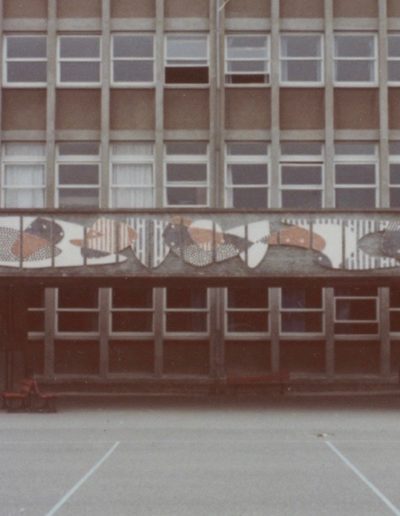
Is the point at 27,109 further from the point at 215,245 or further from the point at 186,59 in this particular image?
the point at 215,245

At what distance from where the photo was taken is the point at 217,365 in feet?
109

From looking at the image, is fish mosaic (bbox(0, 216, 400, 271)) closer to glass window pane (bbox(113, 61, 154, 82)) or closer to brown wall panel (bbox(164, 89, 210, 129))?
brown wall panel (bbox(164, 89, 210, 129))

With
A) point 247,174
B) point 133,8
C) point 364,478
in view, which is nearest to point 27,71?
point 133,8

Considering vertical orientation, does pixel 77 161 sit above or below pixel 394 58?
below

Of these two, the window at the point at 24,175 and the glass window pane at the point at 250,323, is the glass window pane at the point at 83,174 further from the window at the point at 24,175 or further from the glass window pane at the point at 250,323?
the glass window pane at the point at 250,323

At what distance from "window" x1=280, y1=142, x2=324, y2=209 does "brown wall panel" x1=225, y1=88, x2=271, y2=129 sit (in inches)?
Answer: 38.2

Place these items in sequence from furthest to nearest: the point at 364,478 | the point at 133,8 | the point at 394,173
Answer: the point at 133,8 < the point at 394,173 < the point at 364,478

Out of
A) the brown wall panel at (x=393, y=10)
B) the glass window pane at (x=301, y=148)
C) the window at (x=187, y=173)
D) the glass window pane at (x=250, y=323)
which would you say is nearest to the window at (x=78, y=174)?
the window at (x=187, y=173)

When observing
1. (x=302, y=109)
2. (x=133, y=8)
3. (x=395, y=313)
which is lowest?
(x=395, y=313)

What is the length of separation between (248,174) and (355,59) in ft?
14.9

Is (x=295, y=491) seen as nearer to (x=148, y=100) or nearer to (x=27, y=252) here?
(x=27, y=252)

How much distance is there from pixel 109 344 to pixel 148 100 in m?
7.05

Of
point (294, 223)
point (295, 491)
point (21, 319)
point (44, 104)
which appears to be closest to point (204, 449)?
point (295, 491)

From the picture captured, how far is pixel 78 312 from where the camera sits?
3384 centimetres
